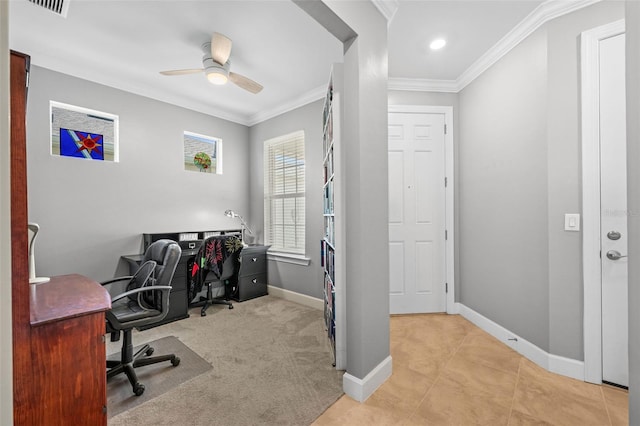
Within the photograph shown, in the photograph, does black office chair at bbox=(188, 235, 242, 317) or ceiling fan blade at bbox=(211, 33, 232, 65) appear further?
black office chair at bbox=(188, 235, 242, 317)

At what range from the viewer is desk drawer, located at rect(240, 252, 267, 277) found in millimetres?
3695

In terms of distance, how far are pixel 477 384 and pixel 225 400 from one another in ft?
5.42

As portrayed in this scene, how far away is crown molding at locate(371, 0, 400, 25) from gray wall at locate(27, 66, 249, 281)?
9.37 feet

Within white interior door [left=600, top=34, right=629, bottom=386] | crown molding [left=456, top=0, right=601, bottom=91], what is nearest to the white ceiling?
crown molding [left=456, top=0, right=601, bottom=91]

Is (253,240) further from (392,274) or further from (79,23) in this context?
(79,23)

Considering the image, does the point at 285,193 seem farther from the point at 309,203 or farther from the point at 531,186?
the point at 531,186

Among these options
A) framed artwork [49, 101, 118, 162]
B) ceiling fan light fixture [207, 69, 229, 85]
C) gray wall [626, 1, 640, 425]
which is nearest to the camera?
gray wall [626, 1, 640, 425]

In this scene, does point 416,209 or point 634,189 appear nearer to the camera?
point 634,189

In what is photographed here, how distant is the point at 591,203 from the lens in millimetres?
1800

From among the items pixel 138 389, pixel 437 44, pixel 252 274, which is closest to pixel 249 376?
pixel 138 389

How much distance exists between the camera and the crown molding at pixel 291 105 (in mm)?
3408

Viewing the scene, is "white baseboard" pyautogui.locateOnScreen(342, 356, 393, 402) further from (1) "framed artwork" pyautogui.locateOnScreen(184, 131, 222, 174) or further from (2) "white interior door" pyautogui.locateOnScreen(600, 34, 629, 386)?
(1) "framed artwork" pyautogui.locateOnScreen(184, 131, 222, 174)

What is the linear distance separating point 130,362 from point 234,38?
2705 mm

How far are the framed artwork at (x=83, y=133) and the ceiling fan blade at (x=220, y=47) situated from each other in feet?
5.38
